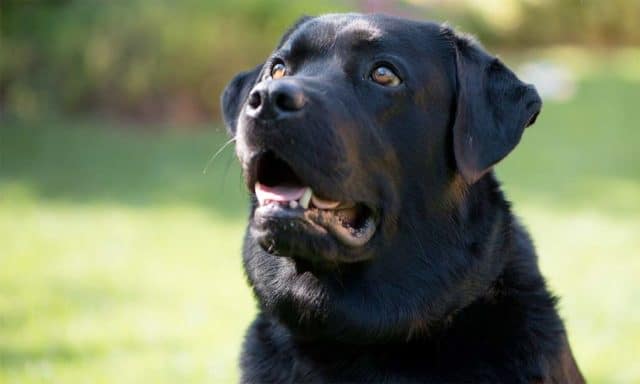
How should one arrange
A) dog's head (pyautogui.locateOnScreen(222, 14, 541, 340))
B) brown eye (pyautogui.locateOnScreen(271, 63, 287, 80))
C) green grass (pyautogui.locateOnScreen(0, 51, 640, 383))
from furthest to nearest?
green grass (pyautogui.locateOnScreen(0, 51, 640, 383)) < brown eye (pyautogui.locateOnScreen(271, 63, 287, 80)) < dog's head (pyautogui.locateOnScreen(222, 14, 541, 340))

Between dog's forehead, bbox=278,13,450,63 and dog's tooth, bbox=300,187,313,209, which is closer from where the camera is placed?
dog's tooth, bbox=300,187,313,209

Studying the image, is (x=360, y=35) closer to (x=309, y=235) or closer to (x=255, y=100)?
(x=255, y=100)

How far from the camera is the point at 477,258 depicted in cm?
358

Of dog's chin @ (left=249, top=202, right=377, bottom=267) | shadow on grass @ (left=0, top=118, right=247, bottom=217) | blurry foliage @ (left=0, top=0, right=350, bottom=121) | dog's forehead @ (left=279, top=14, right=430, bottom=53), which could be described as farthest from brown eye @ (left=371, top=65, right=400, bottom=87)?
blurry foliage @ (left=0, top=0, right=350, bottom=121)

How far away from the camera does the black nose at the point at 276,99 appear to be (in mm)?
3189

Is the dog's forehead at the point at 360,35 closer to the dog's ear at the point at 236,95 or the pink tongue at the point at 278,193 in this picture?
the dog's ear at the point at 236,95

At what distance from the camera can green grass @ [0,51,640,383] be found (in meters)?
6.65

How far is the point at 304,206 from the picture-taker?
11.0 feet

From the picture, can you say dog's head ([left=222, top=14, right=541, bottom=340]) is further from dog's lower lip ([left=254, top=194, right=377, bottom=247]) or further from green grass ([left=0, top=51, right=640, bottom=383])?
green grass ([left=0, top=51, right=640, bottom=383])

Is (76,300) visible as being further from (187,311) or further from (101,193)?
(101,193)

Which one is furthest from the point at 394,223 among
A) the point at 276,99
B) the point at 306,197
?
the point at 276,99

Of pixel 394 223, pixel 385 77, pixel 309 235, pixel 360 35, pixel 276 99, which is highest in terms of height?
pixel 360 35

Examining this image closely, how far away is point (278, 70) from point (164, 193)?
884cm

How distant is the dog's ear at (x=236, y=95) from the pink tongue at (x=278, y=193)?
0.93 meters
